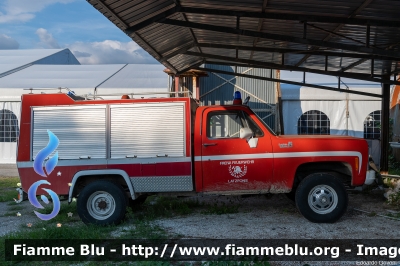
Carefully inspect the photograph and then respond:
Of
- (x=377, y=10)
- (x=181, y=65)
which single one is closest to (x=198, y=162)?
(x=377, y=10)

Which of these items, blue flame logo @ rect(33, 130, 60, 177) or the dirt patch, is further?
blue flame logo @ rect(33, 130, 60, 177)

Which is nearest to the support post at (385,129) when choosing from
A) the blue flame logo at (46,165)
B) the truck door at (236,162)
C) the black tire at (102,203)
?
the truck door at (236,162)

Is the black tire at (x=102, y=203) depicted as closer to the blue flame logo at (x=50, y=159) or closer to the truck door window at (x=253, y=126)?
the blue flame logo at (x=50, y=159)

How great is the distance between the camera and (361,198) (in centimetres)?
1052

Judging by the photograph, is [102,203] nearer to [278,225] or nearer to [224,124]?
[224,124]

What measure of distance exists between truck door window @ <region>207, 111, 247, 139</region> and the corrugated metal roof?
5.22 feet

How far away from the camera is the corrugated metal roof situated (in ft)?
25.8

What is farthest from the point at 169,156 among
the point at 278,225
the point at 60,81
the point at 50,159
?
the point at 60,81

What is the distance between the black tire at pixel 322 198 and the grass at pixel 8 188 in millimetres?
7367

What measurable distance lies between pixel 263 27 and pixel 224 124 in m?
2.81

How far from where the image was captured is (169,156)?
317 inches

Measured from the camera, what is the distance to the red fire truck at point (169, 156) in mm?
8016

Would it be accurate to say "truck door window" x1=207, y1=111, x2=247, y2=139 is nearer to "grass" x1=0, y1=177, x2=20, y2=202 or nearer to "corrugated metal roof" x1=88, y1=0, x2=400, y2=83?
"corrugated metal roof" x1=88, y1=0, x2=400, y2=83

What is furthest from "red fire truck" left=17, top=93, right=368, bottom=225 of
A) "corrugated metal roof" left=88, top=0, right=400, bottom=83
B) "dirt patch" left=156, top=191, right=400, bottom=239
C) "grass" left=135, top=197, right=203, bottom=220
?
"corrugated metal roof" left=88, top=0, right=400, bottom=83
